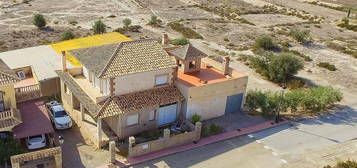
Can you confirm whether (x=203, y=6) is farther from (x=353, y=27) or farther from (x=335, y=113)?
(x=335, y=113)

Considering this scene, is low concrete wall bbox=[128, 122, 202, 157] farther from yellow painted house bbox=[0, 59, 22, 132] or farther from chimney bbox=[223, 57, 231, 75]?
yellow painted house bbox=[0, 59, 22, 132]

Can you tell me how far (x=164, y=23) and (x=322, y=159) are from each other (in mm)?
47123

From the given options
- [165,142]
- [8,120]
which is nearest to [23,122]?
[8,120]

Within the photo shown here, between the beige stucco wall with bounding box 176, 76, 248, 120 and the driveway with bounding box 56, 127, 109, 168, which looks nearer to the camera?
the driveway with bounding box 56, 127, 109, 168

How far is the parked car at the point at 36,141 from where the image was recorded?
89.4 ft

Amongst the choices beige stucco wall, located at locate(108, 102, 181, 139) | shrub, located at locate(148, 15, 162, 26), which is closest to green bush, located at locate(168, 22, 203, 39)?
shrub, located at locate(148, 15, 162, 26)

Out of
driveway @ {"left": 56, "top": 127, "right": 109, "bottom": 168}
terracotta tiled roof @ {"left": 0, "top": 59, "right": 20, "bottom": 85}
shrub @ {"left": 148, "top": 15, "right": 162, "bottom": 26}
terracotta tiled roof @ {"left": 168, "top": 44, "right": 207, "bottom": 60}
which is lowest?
driveway @ {"left": 56, "top": 127, "right": 109, "bottom": 168}

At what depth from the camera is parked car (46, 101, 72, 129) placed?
30859 mm

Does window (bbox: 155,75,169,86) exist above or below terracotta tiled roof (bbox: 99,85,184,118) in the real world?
above

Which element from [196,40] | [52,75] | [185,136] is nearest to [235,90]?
[185,136]

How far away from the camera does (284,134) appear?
3309 cm

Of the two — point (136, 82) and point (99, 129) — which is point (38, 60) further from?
point (99, 129)

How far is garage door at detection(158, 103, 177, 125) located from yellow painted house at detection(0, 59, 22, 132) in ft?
35.8

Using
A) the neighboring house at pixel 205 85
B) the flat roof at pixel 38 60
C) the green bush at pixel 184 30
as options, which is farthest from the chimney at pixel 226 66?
the green bush at pixel 184 30
